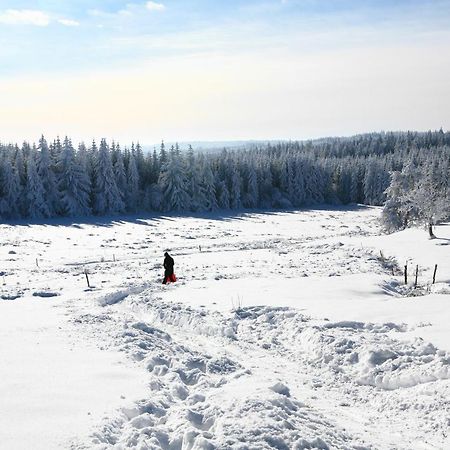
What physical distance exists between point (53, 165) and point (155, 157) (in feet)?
62.2

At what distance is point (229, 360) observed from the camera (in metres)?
12.1

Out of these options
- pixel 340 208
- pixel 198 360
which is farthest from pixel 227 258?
pixel 340 208

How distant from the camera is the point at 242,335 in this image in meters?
14.6

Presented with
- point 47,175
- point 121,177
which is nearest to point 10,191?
point 47,175

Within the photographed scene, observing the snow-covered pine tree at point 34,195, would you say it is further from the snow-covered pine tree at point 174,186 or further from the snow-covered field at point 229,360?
the snow-covered field at point 229,360

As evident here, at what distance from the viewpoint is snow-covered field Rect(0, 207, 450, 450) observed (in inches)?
313

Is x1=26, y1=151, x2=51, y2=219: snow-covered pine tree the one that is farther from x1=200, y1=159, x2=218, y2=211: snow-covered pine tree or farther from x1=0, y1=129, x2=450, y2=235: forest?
x1=200, y1=159, x2=218, y2=211: snow-covered pine tree

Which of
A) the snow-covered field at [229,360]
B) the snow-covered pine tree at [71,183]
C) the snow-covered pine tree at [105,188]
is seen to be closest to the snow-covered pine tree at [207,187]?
the snow-covered pine tree at [105,188]

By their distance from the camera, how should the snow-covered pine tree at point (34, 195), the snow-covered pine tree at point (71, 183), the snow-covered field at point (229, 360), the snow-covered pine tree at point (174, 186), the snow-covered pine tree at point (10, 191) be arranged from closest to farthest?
the snow-covered field at point (229, 360) < the snow-covered pine tree at point (10, 191) < the snow-covered pine tree at point (34, 195) < the snow-covered pine tree at point (71, 183) < the snow-covered pine tree at point (174, 186)

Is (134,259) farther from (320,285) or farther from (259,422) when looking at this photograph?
(259,422)

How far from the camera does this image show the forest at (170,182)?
215ft

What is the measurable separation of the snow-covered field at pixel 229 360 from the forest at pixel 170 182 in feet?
95.3

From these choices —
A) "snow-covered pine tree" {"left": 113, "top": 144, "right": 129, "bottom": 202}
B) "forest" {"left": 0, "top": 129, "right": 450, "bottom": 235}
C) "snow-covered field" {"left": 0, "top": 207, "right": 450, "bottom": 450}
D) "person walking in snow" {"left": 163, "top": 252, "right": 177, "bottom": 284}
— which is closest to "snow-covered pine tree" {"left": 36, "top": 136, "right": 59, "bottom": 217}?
"forest" {"left": 0, "top": 129, "right": 450, "bottom": 235}

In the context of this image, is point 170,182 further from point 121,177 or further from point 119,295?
point 119,295
